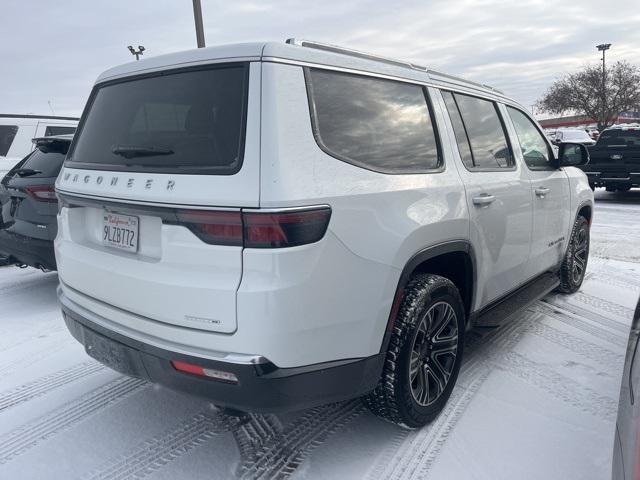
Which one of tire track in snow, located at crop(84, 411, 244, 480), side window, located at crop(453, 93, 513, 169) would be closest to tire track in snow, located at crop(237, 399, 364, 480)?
tire track in snow, located at crop(84, 411, 244, 480)

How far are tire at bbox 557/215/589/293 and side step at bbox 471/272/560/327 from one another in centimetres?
53

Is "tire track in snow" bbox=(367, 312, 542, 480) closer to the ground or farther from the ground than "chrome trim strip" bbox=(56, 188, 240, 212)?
closer to the ground

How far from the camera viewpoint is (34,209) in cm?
507

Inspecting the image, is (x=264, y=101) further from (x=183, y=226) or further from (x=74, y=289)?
(x=74, y=289)

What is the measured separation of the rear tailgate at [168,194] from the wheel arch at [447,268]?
81cm

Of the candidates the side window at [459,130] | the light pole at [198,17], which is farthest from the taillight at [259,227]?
the light pole at [198,17]

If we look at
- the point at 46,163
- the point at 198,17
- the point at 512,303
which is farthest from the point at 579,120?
the point at 46,163

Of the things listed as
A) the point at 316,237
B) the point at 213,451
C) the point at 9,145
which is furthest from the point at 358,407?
the point at 9,145

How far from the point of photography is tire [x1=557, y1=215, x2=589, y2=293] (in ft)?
16.2

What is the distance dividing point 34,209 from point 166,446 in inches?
130

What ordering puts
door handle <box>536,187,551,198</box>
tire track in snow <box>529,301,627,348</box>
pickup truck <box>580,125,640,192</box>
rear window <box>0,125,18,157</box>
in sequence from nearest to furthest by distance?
door handle <box>536,187,551,198</box> → tire track in snow <box>529,301,627,348</box> → rear window <box>0,125,18,157</box> → pickup truck <box>580,125,640,192</box>

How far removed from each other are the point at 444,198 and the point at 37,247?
395cm

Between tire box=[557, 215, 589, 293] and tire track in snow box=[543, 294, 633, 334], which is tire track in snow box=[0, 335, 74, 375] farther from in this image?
tire box=[557, 215, 589, 293]

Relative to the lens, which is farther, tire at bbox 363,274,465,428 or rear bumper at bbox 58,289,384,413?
tire at bbox 363,274,465,428
